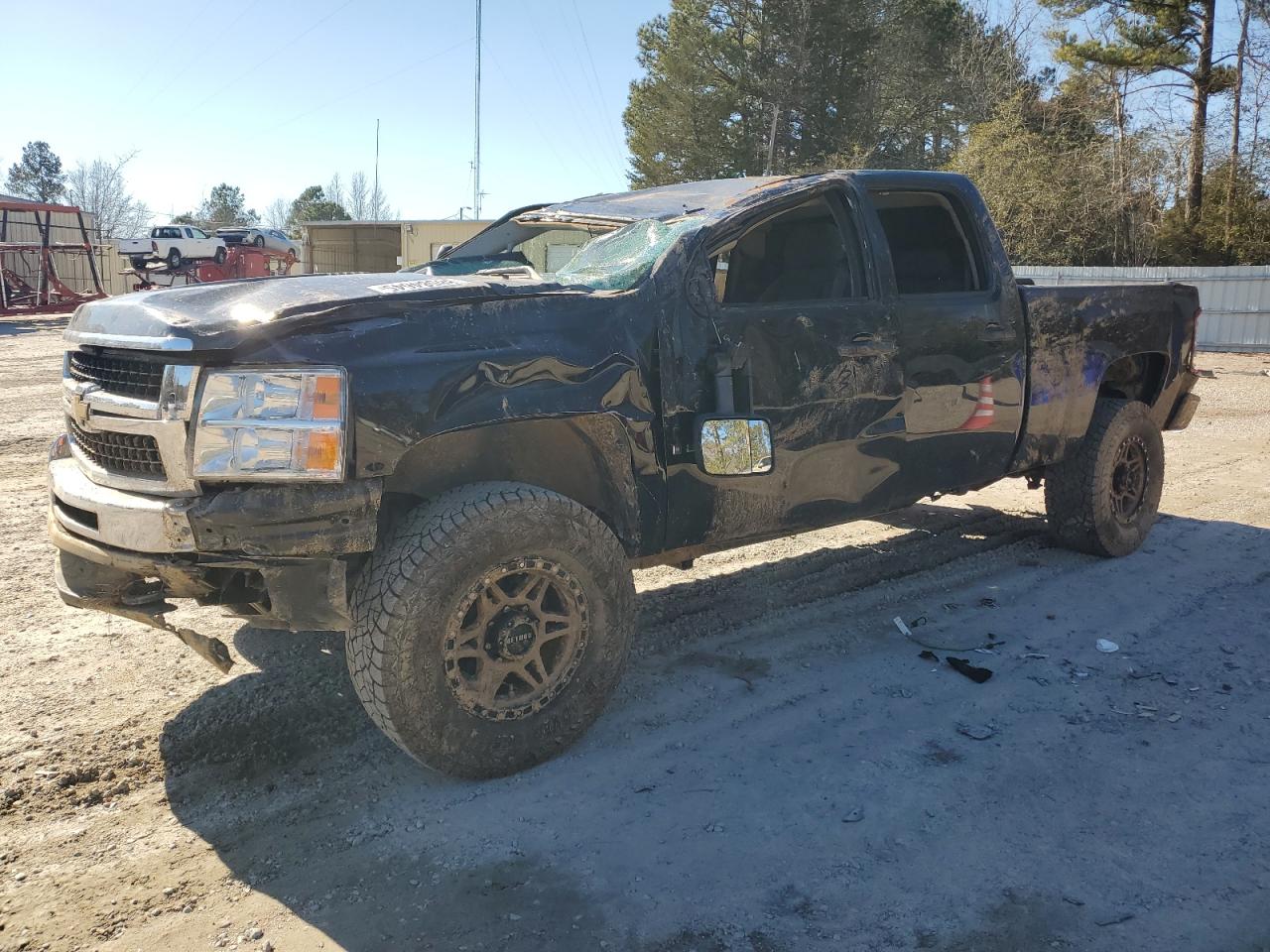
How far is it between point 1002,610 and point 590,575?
2544 mm

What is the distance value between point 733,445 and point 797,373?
468 millimetres

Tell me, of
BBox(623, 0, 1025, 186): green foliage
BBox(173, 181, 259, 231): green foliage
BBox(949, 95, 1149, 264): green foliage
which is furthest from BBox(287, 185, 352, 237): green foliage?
BBox(949, 95, 1149, 264): green foliage

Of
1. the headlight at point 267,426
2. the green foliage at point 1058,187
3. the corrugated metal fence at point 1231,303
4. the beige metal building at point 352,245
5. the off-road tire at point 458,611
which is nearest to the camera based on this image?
the headlight at point 267,426

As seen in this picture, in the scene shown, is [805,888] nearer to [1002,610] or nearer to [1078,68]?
[1002,610]

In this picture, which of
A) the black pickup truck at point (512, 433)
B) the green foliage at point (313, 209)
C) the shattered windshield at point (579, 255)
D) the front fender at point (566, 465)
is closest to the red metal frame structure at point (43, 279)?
the shattered windshield at point (579, 255)

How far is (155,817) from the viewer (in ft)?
10.0

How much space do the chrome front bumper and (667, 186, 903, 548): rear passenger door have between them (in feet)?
5.48

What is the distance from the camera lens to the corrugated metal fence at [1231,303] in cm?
1972

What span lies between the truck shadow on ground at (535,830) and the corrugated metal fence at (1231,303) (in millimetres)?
18531

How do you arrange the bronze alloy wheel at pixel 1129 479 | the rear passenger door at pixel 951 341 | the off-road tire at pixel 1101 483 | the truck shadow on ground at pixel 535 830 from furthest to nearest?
the bronze alloy wheel at pixel 1129 479
the off-road tire at pixel 1101 483
the rear passenger door at pixel 951 341
the truck shadow on ground at pixel 535 830

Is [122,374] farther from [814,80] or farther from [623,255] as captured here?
[814,80]

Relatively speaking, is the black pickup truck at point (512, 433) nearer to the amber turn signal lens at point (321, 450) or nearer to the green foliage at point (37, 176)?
the amber turn signal lens at point (321, 450)

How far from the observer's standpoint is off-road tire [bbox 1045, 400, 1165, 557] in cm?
550

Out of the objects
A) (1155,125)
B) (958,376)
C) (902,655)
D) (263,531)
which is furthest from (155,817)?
(1155,125)
